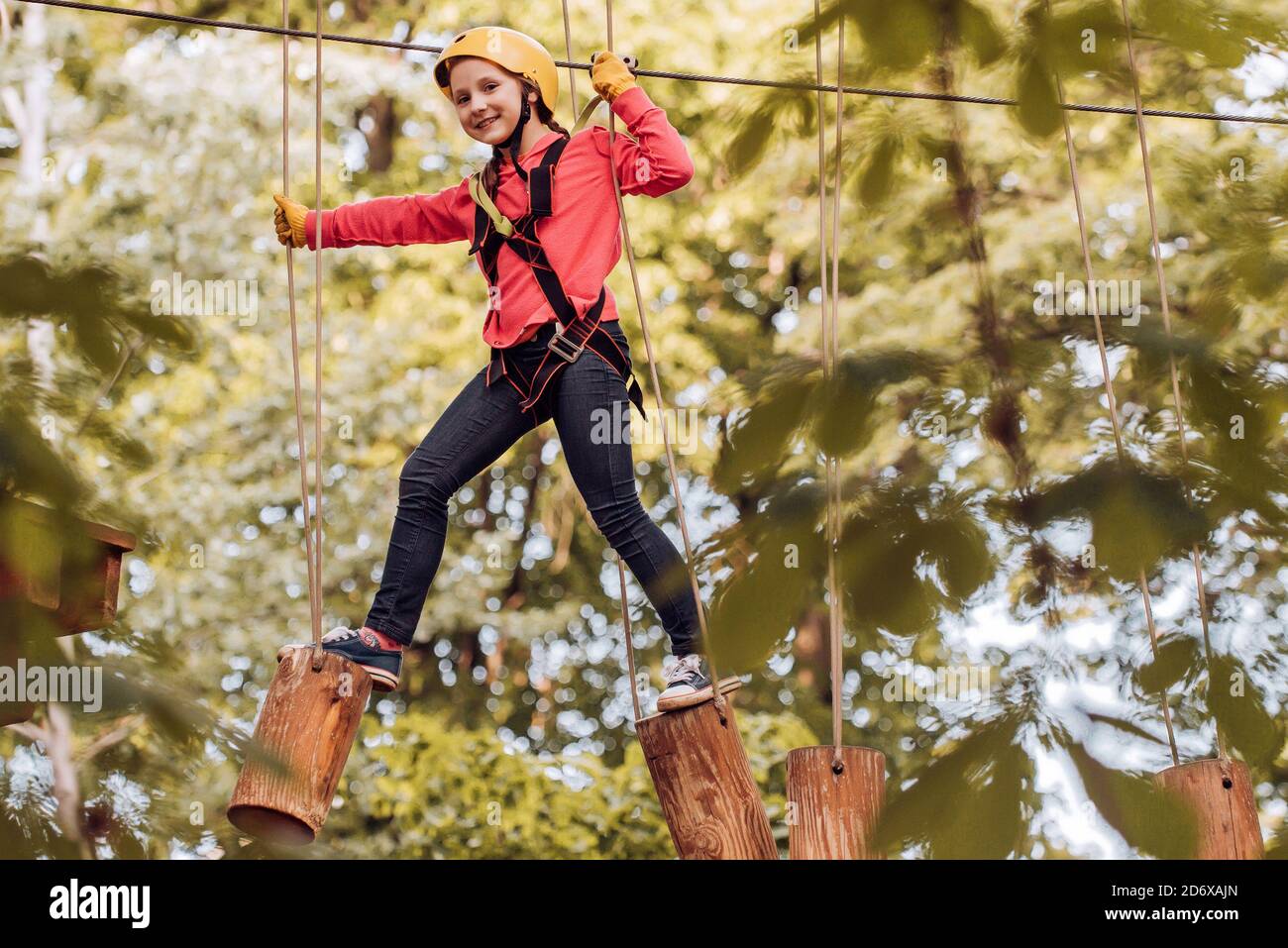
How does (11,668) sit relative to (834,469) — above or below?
below

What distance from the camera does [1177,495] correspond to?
5.51 feet

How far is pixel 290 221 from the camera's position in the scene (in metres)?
3.04

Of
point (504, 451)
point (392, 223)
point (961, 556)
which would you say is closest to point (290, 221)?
point (392, 223)

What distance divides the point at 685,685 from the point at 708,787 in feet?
0.59

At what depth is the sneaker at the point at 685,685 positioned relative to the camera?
254 cm

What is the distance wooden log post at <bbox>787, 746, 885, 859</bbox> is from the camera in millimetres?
2258

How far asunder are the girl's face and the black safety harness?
80 mm

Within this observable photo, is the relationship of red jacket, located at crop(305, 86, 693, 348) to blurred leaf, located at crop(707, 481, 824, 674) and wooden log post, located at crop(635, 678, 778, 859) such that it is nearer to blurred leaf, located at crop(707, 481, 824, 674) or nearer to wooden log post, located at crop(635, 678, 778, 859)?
wooden log post, located at crop(635, 678, 778, 859)

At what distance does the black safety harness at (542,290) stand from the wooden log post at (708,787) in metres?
0.67

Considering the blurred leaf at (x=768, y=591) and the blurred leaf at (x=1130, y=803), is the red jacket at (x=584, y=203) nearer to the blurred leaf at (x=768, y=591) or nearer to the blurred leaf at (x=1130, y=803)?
the blurred leaf at (x=768, y=591)

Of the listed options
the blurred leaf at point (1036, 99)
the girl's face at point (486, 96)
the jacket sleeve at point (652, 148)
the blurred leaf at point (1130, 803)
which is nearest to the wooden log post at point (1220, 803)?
the blurred leaf at point (1130, 803)

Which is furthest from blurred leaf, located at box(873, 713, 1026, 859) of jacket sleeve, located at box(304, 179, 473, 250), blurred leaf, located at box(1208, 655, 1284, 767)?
jacket sleeve, located at box(304, 179, 473, 250)

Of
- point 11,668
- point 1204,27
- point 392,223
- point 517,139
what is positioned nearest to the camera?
point 11,668

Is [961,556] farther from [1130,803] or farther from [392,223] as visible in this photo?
[392,223]
